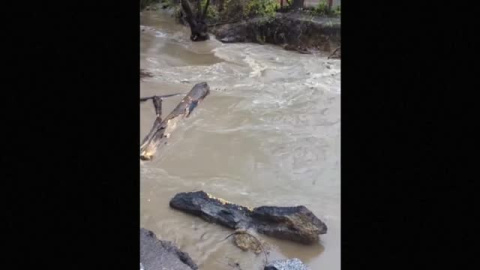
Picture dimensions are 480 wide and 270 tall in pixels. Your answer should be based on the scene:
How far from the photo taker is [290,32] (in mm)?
12906

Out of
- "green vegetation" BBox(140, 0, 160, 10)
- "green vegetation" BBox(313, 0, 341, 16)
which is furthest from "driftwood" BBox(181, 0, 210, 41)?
"green vegetation" BBox(140, 0, 160, 10)

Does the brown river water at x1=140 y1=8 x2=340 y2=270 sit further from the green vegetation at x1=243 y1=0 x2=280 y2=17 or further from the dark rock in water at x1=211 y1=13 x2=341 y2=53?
the green vegetation at x1=243 y1=0 x2=280 y2=17

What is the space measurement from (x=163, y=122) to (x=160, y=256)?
3.13 metres

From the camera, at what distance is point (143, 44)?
13133 millimetres

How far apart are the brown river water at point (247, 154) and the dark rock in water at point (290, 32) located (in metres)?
1.91

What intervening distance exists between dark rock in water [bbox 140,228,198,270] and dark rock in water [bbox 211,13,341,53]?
9289 mm

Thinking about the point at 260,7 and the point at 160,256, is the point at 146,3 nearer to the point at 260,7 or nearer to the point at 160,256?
the point at 260,7

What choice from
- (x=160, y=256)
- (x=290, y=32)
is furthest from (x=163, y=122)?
(x=290, y=32)

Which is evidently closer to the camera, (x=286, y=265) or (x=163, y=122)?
(x=286, y=265)

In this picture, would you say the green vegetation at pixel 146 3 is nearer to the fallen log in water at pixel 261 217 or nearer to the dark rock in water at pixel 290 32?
the dark rock in water at pixel 290 32

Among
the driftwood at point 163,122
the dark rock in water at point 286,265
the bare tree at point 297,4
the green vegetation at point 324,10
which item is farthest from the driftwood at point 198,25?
the dark rock in water at point 286,265
